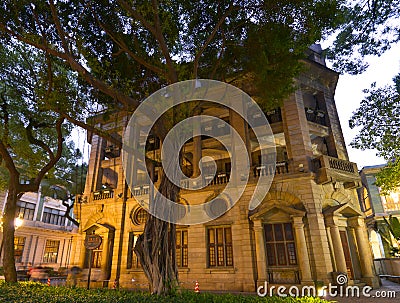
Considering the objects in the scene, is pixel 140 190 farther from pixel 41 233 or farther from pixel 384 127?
pixel 41 233

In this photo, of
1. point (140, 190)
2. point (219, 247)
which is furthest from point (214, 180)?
point (140, 190)

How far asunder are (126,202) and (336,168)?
44.4 ft

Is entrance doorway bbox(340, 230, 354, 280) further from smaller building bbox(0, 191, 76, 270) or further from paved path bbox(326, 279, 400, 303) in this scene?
smaller building bbox(0, 191, 76, 270)

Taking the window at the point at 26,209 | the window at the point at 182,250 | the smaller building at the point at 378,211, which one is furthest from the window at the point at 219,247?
the window at the point at 26,209

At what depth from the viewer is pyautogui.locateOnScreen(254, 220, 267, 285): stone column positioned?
41.7ft

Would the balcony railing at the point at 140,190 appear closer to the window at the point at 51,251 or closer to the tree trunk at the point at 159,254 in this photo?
the tree trunk at the point at 159,254

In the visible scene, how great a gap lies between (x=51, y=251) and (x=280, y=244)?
31.9 metres

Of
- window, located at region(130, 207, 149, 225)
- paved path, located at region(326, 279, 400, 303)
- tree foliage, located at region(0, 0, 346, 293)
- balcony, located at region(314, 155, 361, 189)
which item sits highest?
tree foliage, located at region(0, 0, 346, 293)

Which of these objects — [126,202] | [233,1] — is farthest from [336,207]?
[126,202]

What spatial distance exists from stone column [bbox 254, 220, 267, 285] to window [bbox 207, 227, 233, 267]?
1716mm

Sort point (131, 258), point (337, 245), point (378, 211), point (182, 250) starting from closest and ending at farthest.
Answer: point (337, 245) < point (182, 250) < point (131, 258) < point (378, 211)

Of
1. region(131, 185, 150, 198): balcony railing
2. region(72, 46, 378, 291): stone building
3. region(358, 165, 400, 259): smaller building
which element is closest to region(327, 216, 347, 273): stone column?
region(72, 46, 378, 291): stone building

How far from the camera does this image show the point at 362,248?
13.5m

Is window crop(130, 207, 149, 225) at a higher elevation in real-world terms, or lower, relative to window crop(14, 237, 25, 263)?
higher
